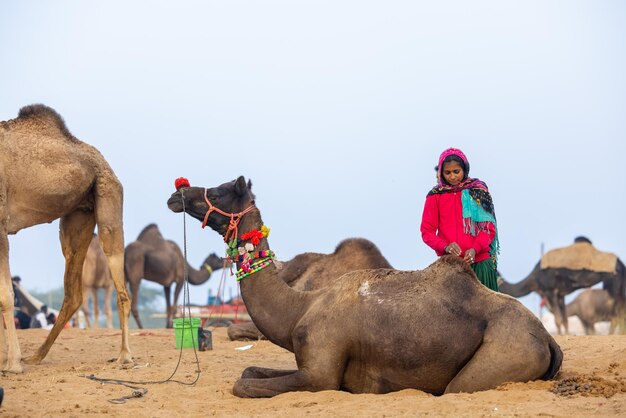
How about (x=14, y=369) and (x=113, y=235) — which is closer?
(x=14, y=369)

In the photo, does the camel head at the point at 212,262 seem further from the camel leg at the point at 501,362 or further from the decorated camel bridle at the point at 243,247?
the camel leg at the point at 501,362

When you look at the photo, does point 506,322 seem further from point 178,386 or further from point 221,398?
point 178,386

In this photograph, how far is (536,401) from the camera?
608 cm

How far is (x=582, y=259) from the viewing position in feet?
78.3

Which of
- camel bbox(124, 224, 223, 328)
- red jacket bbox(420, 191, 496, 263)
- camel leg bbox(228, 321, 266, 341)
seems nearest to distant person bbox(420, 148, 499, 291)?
red jacket bbox(420, 191, 496, 263)

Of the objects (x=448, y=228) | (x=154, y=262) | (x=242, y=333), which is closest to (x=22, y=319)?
(x=154, y=262)

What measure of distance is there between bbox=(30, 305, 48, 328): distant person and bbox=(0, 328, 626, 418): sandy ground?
12.4m

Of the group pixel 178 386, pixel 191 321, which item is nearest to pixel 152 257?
pixel 191 321

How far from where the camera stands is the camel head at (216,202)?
7.61m

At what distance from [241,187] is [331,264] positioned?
3.88 m

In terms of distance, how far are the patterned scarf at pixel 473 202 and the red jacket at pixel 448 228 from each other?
36 mm

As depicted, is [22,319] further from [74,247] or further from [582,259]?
[582,259]

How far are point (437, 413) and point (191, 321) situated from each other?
5.14 meters

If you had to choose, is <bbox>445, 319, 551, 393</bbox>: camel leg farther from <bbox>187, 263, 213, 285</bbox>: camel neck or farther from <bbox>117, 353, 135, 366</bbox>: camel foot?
<bbox>187, 263, 213, 285</bbox>: camel neck
